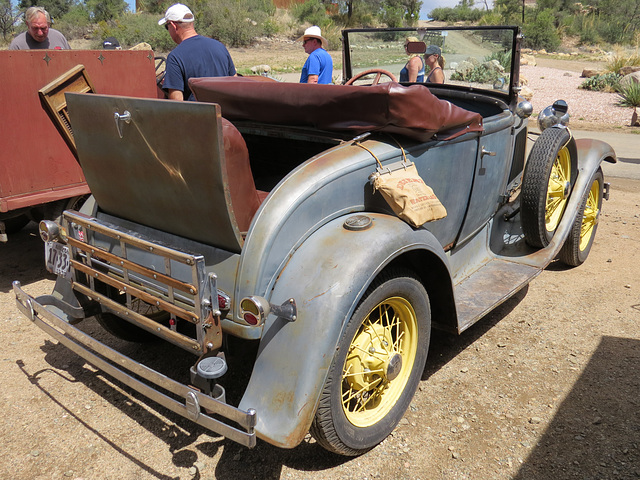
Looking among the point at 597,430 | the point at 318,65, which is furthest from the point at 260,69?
the point at 597,430

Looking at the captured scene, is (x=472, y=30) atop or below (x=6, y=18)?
below

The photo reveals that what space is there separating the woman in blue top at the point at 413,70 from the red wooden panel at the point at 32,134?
2629 millimetres

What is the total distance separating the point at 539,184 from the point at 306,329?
227 centimetres

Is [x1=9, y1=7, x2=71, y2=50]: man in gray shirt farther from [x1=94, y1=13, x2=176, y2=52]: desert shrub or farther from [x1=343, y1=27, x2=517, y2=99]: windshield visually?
[x1=94, y1=13, x2=176, y2=52]: desert shrub

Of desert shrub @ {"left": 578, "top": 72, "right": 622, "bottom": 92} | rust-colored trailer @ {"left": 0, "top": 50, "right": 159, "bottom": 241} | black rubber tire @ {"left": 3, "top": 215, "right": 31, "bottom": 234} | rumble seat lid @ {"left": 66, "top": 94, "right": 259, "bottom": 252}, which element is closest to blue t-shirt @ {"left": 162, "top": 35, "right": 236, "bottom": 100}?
rust-colored trailer @ {"left": 0, "top": 50, "right": 159, "bottom": 241}

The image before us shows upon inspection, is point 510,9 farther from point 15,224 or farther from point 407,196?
point 407,196

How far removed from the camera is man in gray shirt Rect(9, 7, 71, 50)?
5750 mm

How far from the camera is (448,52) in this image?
13.5 ft

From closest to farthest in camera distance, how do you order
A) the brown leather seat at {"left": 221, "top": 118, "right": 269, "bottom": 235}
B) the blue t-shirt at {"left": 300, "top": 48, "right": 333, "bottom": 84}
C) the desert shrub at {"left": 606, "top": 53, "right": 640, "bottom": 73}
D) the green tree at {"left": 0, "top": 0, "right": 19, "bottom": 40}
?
the brown leather seat at {"left": 221, "top": 118, "right": 269, "bottom": 235}
the blue t-shirt at {"left": 300, "top": 48, "right": 333, "bottom": 84}
the desert shrub at {"left": 606, "top": 53, "right": 640, "bottom": 73}
the green tree at {"left": 0, "top": 0, "right": 19, "bottom": 40}

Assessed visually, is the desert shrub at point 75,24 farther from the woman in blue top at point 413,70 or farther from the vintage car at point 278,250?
the vintage car at point 278,250

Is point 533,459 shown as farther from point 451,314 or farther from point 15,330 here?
point 15,330

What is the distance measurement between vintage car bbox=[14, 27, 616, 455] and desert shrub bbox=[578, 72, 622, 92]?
15.3 metres

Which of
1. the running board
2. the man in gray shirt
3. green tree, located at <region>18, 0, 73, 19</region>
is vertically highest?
green tree, located at <region>18, 0, 73, 19</region>

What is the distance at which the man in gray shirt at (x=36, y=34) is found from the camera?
5750 mm
